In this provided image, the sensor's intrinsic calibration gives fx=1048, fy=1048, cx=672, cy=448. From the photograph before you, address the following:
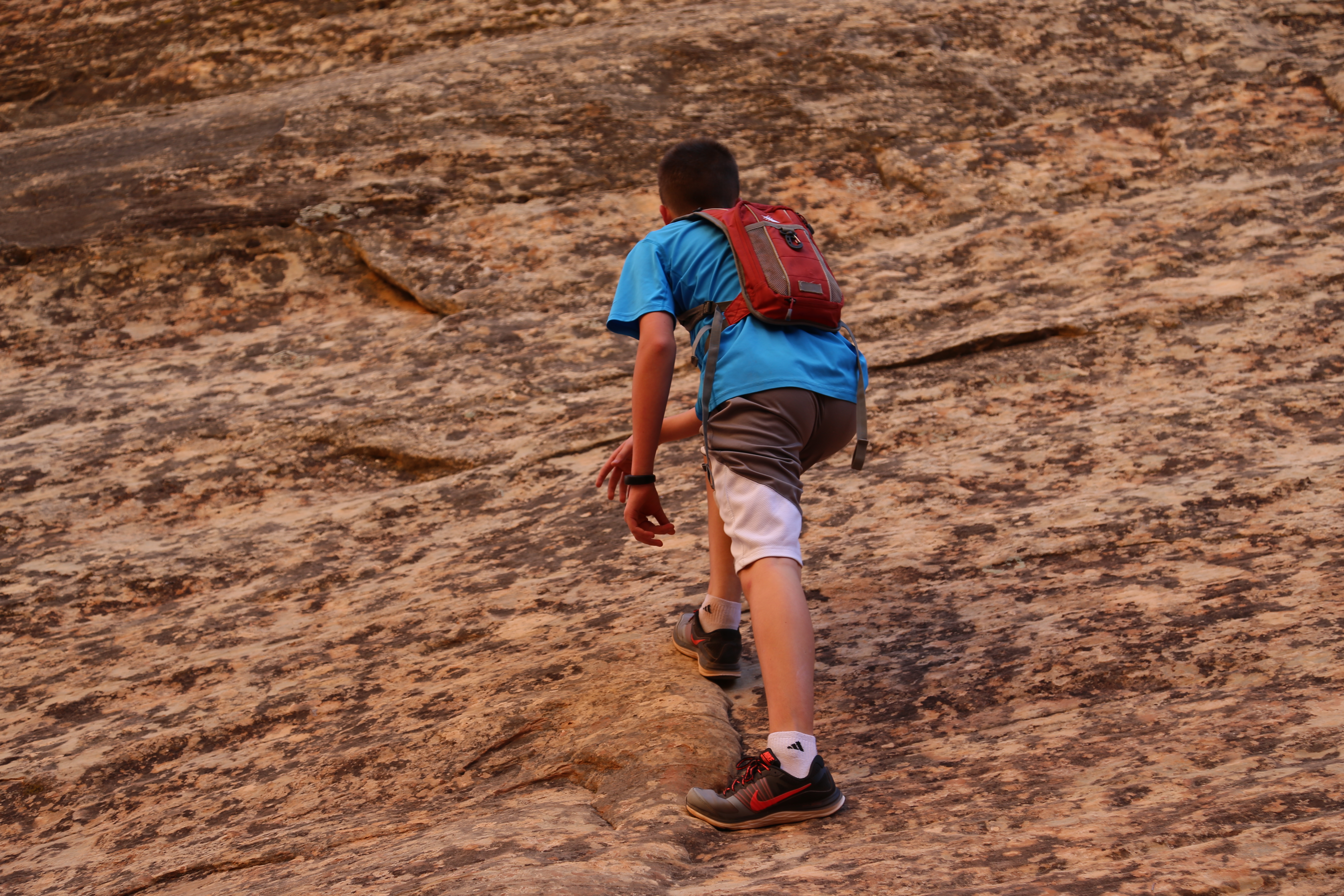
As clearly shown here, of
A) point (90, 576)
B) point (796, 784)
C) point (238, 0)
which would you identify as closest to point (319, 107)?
point (238, 0)

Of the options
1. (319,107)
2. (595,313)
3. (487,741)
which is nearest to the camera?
(487,741)

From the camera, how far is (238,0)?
9.49 meters

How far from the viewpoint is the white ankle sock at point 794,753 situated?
2.78m

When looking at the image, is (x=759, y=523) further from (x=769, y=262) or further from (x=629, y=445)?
(x=769, y=262)

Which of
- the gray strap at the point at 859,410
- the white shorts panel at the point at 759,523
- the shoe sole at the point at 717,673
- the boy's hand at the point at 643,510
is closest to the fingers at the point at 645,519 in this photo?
the boy's hand at the point at 643,510

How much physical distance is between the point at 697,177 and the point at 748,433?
92 cm

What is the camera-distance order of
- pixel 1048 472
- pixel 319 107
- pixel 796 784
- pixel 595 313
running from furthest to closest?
1. pixel 319 107
2. pixel 595 313
3. pixel 1048 472
4. pixel 796 784

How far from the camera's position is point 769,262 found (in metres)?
3.20

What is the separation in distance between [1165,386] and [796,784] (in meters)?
3.62

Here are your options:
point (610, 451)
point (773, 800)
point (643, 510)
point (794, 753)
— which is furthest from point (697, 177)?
point (610, 451)

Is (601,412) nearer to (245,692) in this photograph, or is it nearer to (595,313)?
(595,313)

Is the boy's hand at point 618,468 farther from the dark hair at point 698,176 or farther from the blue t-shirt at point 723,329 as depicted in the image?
the dark hair at point 698,176

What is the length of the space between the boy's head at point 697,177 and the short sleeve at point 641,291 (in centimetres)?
25

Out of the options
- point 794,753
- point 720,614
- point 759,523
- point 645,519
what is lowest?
point 720,614
